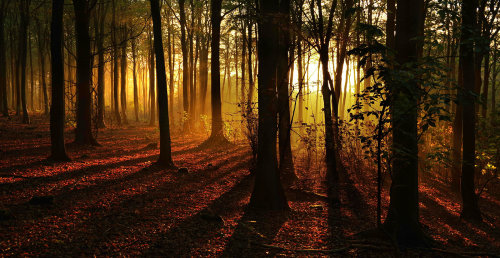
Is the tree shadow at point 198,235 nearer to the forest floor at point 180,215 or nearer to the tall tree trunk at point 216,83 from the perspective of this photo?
the forest floor at point 180,215

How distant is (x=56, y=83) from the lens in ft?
30.4

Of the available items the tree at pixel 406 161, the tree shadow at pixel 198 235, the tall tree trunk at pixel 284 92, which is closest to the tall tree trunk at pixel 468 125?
the tree at pixel 406 161

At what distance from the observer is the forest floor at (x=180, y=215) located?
4.75 metres

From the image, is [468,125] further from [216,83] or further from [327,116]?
[216,83]

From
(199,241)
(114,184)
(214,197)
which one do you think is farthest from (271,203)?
(114,184)

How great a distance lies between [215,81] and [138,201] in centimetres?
1036

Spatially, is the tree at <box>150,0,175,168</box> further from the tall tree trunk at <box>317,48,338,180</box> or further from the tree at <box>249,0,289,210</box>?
the tall tree trunk at <box>317,48,338,180</box>

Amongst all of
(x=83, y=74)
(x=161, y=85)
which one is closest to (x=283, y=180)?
(x=161, y=85)

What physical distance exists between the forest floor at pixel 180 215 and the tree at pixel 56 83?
636 millimetres

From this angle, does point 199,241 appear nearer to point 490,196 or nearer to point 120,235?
point 120,235

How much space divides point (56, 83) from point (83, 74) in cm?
387

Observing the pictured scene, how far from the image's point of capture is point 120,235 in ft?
16.1

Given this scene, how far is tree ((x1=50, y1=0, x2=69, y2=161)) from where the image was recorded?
9195mm

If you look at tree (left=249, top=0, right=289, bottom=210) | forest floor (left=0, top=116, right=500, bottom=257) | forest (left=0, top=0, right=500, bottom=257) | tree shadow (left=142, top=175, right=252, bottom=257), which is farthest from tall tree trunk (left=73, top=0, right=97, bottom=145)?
tree (left=249, top=0, right=289, bottom=210)
